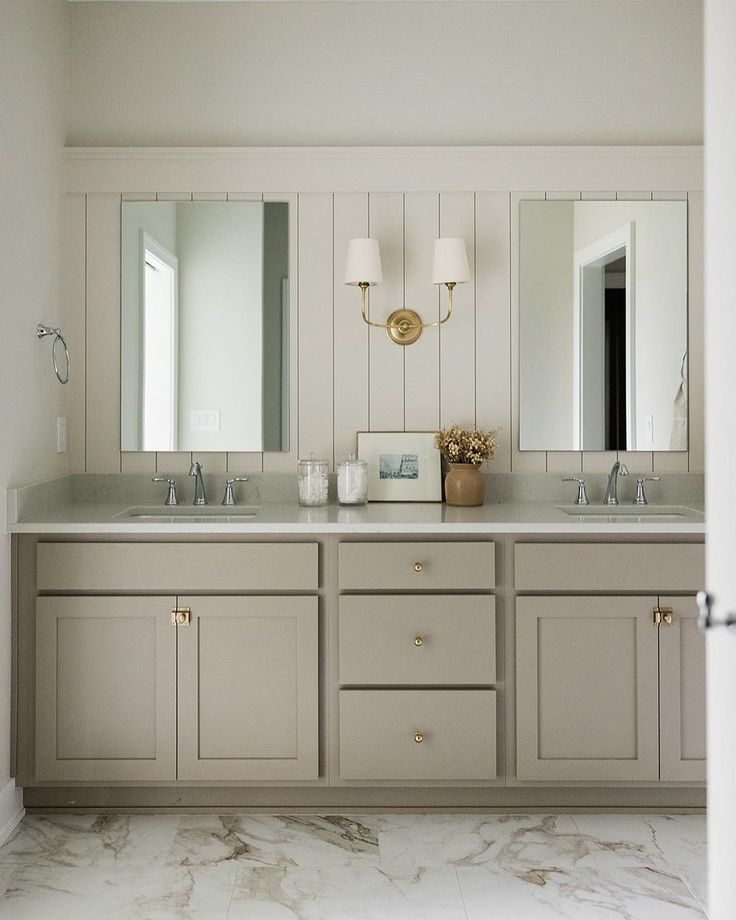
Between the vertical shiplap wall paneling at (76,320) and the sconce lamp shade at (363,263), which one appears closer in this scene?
the sconce lamp shade at (363,263)

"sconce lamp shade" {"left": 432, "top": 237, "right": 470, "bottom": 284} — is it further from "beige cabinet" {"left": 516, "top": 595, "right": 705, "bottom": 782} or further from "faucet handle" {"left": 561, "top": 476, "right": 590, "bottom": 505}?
"beige cabinet" {"left": 516, "top": 595, "right": 705, "bottom": 782}

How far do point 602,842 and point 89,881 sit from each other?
4.33 ft

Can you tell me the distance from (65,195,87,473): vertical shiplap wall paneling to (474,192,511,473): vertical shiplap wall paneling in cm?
132

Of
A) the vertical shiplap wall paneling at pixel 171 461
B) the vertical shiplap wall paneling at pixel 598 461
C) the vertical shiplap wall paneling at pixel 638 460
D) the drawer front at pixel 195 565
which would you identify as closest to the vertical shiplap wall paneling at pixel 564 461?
the vertical shiplap wall paneling at pixel 598 461

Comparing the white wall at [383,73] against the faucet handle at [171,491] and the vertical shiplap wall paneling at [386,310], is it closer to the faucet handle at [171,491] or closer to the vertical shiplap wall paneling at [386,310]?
the vertical shiplap wall paneling at [386,310]

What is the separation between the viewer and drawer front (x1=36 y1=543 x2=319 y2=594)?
8.48 ft

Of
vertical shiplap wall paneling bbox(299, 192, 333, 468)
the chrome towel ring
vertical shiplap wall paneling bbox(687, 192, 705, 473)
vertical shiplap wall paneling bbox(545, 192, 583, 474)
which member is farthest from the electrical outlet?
vertical shiplap wall paneling bbox(687, 192, 705, 473)

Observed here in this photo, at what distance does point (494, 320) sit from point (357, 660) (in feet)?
4.08

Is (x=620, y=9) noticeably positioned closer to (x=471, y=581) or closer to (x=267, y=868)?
(x=471, y=581)

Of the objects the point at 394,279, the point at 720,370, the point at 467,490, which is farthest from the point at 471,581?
the point at 720,370

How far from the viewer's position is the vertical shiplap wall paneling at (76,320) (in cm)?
310

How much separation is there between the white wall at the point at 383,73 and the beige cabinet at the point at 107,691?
1.58 m

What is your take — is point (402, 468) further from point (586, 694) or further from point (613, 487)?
point (586, 694)

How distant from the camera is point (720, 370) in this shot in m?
1.34
